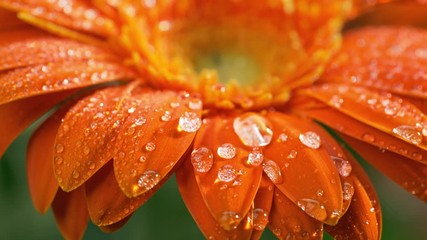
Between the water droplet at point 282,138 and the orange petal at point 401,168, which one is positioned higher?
the water droplet at point 282,138

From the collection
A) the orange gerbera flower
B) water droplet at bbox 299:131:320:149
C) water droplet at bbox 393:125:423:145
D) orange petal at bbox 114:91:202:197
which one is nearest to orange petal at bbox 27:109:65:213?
the orange gerbera flower

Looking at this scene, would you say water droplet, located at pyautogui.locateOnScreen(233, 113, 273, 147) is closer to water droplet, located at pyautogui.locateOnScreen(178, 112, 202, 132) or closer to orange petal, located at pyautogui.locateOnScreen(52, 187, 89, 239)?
water droplet, located at pyautogui.locateOnScreen(178, 112, 202, 132)

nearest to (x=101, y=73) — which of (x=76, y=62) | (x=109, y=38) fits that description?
(x=76, y=62)

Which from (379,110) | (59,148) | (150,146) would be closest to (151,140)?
(150,146)

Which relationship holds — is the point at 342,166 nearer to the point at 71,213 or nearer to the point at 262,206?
the point at 262,206

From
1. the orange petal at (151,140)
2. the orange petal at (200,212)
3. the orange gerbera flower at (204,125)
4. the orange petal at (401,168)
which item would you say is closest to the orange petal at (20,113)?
the orange gerbera flower at (204,125)

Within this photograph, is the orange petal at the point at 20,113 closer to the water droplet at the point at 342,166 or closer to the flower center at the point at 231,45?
the flower center at the point at 231,45
